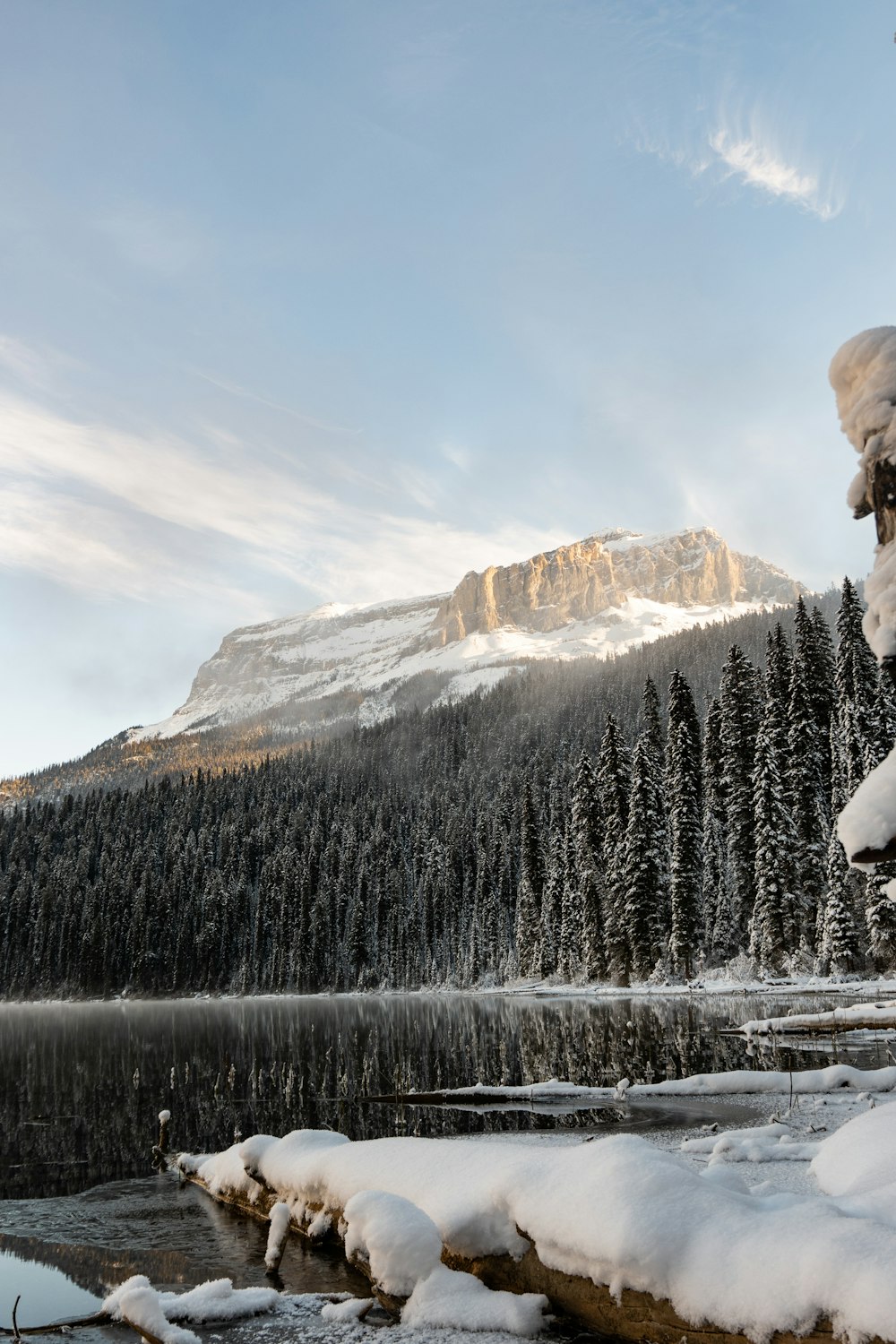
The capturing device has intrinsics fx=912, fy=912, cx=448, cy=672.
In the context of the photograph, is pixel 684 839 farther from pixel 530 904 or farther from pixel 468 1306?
pixel 468 1306

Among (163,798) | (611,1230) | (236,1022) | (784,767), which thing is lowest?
(236,1022)

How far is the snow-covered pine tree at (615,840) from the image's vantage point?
6569cm

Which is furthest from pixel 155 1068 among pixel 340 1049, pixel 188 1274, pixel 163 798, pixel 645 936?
pixel 163 798

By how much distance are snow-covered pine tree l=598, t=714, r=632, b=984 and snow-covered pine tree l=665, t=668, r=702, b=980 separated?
12.7 ft

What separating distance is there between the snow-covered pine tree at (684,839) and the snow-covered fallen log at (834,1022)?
2763cm

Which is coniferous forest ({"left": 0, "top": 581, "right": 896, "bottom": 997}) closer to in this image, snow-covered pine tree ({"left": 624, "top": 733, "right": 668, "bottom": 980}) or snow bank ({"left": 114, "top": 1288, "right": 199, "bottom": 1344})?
snow-covered pine tree ({"left": 624, "top": 733, "right": 668, "bottom": 980})

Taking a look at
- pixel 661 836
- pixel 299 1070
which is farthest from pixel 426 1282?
pixel 661 836

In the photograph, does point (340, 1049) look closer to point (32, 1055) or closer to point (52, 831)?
point (32, 1055)

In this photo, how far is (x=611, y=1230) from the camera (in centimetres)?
783

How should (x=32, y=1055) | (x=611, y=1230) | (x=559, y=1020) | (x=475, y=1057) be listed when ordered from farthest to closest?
(x=559, y=1020)
(x=32, y=1055)
(x=475, y=1057)
(x=611, y=1230)

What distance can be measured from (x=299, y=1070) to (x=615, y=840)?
138 feet

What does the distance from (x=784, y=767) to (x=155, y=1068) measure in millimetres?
44477

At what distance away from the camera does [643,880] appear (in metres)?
64.0

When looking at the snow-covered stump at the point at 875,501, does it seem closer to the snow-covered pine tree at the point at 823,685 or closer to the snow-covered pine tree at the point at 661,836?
the snow-covered pine tree at the point at 823,685
